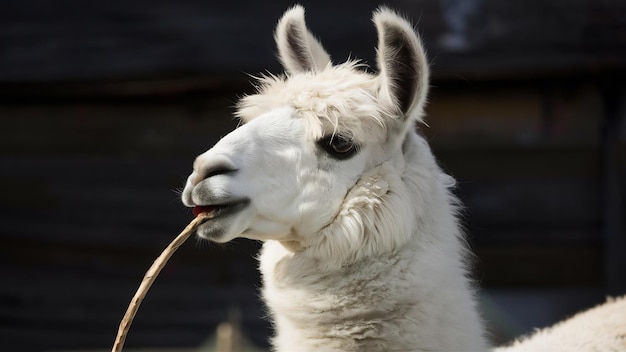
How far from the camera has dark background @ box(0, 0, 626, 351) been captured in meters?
5.32

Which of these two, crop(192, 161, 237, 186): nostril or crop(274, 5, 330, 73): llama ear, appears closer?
crop(192, 161, 237, 186): nostril

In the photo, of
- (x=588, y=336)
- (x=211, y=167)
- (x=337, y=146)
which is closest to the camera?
(x=211, y=167)

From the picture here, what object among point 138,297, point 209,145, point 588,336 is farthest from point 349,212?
point 209,145

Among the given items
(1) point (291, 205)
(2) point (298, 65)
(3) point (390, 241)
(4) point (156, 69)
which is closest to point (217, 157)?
(1) point (291, 205)

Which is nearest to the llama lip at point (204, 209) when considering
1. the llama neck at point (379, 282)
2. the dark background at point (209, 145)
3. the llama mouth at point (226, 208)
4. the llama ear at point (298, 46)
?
the llama mouth at point (226, 208)

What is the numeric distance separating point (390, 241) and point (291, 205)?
0.94 feet

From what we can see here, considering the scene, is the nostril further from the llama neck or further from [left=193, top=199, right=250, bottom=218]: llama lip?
the llama neck

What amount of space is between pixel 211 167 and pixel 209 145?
3.16 meters

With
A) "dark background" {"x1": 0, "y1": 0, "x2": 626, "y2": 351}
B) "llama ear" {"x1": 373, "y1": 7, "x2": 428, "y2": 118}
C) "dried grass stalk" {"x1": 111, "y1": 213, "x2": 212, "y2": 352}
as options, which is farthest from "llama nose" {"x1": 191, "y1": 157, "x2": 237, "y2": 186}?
"dark background" {"x1": 0, "y1": 0, "x2": 626, "y2": 351}

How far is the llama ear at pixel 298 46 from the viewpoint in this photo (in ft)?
9.87

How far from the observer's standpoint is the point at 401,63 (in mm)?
2607

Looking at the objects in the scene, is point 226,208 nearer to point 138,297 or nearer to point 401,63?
point 138,297

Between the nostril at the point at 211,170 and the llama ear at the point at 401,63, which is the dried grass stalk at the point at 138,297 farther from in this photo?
the llama ear at the point at 401,63

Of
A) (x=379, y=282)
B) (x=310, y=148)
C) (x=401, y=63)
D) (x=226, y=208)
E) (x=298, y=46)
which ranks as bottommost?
(x=379, y=282)
